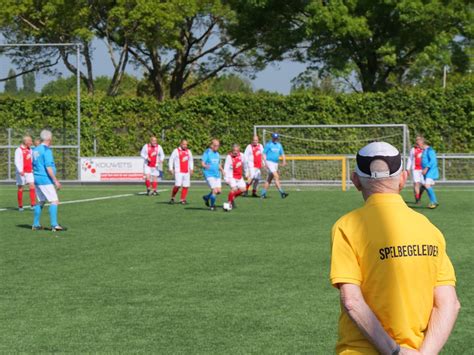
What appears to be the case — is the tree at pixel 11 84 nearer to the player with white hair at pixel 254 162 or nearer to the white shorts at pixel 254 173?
the player with white hair at pixel 254 162

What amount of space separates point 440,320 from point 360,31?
42.5 m

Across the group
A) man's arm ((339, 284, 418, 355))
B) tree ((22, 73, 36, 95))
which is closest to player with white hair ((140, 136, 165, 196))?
tree ((22, 73, 36, 95))

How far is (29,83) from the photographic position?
145ft

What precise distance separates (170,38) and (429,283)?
47.4 m

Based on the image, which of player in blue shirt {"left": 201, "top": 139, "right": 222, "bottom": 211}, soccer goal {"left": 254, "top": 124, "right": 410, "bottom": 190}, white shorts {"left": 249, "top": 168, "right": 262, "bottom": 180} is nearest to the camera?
player in blue shirt {"left": 201, "top": 139, "right": 222, "bottom": 211}

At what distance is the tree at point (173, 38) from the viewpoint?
4881 cm

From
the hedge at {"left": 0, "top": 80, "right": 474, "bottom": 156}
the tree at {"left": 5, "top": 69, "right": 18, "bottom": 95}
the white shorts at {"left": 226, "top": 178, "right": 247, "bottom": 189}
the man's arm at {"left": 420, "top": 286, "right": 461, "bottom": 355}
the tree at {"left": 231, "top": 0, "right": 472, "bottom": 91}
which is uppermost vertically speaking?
the tree at {"left": 231, "top": 0, "right": 472, "bottom": 91}

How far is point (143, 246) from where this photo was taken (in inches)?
632

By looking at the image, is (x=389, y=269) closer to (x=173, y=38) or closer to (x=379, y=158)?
(x=379, y=158)

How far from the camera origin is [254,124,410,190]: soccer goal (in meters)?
A: 37.8

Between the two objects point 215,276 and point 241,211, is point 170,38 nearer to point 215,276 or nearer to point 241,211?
point 241,211

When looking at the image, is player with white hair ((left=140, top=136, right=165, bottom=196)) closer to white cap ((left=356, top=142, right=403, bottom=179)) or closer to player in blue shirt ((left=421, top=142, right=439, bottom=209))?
player in blue shirt ((left=421, top=142, right=439, bottom=209))

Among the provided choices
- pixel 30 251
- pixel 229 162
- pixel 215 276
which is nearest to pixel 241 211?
pixel 229 162

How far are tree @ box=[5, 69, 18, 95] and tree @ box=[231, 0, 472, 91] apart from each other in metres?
12.8
